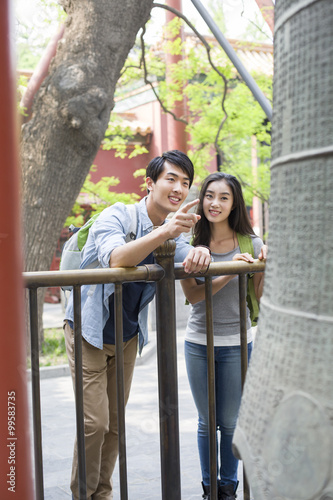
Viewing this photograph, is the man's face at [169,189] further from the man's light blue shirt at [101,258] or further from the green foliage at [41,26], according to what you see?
the green foliage at [41,26]

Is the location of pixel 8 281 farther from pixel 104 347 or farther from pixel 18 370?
pixel 104 347

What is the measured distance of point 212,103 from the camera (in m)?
10.6

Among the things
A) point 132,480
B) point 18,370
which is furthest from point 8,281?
point 132,480

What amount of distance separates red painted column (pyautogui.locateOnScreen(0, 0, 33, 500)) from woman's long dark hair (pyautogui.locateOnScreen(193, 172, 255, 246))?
2537mm

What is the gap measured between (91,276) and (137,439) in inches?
106

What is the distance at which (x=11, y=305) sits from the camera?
63cm

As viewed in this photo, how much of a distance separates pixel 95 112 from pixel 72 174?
2.60 ft

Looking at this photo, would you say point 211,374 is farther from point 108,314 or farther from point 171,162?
point 171,162

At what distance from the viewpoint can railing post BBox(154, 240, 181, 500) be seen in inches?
93.4

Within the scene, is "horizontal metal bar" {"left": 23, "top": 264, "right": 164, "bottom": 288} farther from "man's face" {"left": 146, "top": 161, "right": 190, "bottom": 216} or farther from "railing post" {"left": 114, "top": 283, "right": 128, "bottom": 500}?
"man's face" {"left": 146, "top": 161, "right": 190, "bottom": 216}

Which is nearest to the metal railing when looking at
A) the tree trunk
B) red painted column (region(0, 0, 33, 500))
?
the tree trunk

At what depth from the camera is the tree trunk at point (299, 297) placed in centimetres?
108

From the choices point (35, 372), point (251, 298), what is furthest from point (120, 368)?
point (251, 298)

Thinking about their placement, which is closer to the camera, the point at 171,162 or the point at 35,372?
→ the point at 35,372
